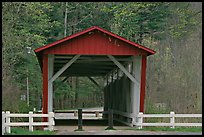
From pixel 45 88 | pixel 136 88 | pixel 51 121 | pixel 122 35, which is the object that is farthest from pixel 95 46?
pixel 122 35

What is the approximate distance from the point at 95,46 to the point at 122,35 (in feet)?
75.4

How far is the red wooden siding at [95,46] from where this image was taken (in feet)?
59.0

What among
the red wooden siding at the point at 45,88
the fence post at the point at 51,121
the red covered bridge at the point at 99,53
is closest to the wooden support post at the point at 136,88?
the red covered bridge at the point at 99,53

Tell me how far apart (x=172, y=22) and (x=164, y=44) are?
682 centimetres

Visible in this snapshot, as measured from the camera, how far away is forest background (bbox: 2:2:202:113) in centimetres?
2734

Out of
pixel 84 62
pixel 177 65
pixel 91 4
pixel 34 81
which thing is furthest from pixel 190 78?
pixel 91 4

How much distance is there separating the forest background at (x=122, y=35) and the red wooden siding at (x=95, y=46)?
668 cm

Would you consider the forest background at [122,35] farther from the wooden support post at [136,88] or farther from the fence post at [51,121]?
the fence post at [51,121]

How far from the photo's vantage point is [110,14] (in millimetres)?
44375

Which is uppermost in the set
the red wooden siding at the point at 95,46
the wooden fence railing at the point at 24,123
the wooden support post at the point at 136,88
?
the red wooden siding at the point at 95,46

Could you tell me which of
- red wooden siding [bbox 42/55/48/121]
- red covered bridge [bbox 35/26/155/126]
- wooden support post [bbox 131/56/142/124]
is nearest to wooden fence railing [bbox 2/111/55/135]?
red wooden siding [bbox 42/55/48/121]

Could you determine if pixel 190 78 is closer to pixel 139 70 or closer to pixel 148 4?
pixel 139 70

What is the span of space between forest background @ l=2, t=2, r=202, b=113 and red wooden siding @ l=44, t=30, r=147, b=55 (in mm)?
6681

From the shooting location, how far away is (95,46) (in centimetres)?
1814
